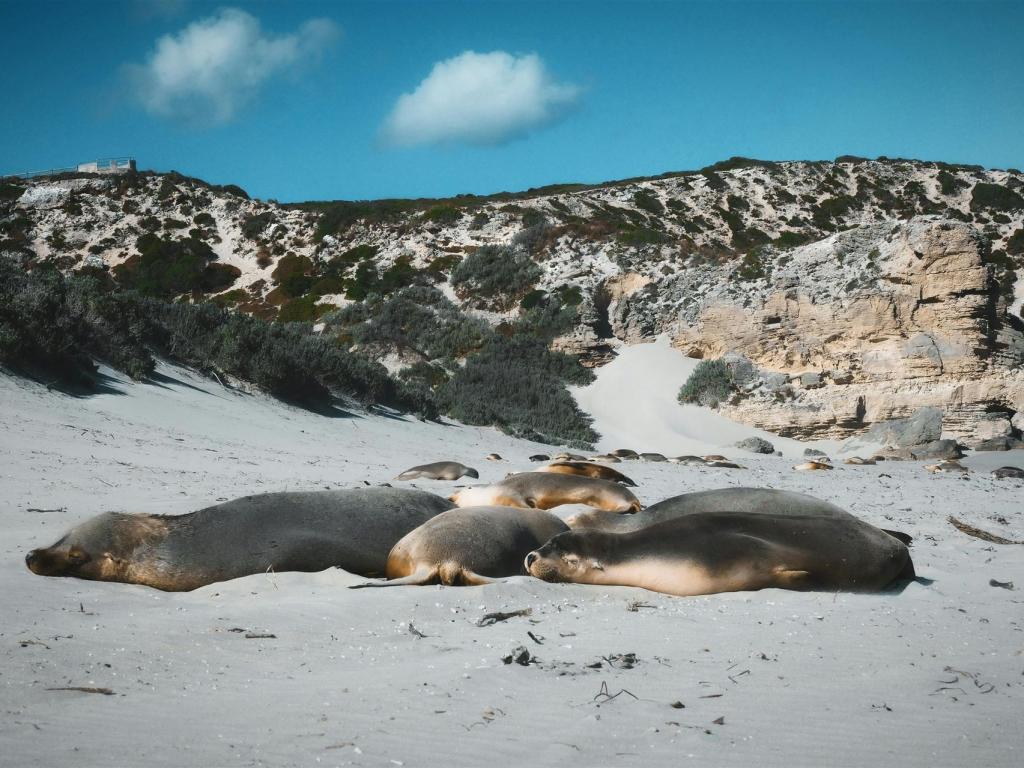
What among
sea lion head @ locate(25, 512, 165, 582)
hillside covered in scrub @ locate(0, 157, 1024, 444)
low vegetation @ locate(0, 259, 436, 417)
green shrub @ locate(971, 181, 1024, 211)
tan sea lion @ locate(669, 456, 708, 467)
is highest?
green shrub @ locate(971, 181, 1024, 211)

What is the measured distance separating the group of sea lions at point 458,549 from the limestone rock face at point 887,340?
1778 centimetres

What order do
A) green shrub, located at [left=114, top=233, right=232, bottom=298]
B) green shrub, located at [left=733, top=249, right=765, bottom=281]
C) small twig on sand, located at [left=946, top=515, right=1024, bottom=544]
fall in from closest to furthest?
small twig on sand, located at [left=946, top=515, right=1024, bottom=544] → green shrub, located at [left=733, top=249, right=765, bottom=281] → green shrub, located at [left=114, top=233, right=232, bottom=298]

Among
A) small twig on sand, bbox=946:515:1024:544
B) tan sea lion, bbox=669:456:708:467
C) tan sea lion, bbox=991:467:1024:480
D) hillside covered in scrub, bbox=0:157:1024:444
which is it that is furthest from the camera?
hillside covered in scrub, bbox=0:157:1024:444

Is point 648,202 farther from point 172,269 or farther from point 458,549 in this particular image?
point 458,549

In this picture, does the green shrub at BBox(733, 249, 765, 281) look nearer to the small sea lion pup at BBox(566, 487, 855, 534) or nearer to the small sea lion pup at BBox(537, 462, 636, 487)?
the small sea lion pup at BBox(537, 462, 636, 487)

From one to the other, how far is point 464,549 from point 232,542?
1.45 metres

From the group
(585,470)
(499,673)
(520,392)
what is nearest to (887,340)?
(520,392)

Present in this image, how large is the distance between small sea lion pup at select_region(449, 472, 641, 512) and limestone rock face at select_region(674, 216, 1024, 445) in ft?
51.2

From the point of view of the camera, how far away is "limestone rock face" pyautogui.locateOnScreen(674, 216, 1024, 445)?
2150cm

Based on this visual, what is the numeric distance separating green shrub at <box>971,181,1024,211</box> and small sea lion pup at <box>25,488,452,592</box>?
5313cm

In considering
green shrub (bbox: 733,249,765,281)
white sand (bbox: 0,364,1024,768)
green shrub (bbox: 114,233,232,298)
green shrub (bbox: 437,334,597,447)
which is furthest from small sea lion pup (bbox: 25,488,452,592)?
green shrub (bbox: 114,233,232,298)

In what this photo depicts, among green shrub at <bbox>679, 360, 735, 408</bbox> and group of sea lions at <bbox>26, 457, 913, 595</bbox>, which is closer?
group of sea lions at <bbox>26, 457, 913, 595</bbox>

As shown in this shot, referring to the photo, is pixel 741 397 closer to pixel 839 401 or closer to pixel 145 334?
pixel 839 401

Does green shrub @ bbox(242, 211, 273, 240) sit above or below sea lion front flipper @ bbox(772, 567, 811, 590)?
above
